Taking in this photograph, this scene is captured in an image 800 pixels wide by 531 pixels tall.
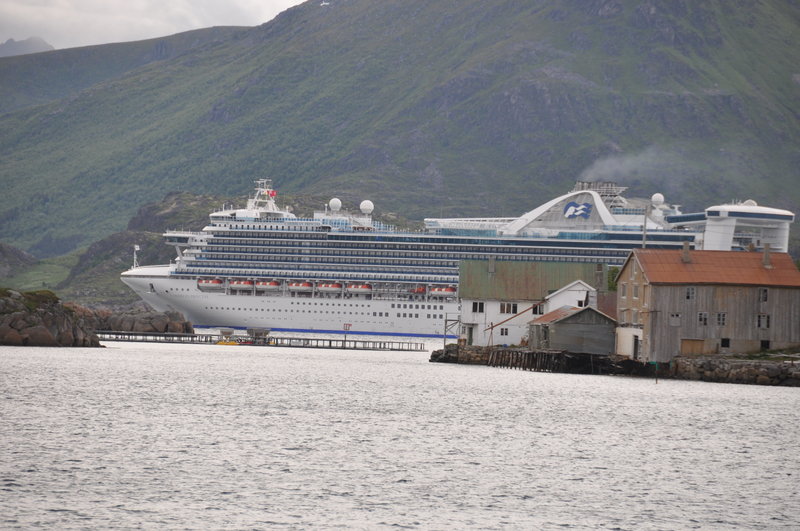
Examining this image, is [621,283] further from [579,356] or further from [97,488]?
[97,488]

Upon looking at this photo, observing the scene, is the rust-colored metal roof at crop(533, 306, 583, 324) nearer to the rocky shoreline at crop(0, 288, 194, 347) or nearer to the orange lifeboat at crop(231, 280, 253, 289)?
the rocky shoreline at crop(0, 288, 194, 347)

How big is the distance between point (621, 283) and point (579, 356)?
18.2 feet

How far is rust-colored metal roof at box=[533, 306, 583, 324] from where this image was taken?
85.1m

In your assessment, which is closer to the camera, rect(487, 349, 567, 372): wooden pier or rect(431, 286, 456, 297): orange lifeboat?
rect(487, 349, 567, 372): wooden pier

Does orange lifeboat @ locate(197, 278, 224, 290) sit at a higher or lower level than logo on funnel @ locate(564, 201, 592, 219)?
lower

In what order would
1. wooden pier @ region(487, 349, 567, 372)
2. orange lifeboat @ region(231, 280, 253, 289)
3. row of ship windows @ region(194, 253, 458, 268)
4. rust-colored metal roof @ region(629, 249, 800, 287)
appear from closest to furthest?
rust-colored metal roof @ region(629, 249, 800, 287)
wooden pier @ region(487, 349, 567, 372)
orange lifeboat @ region(231, 280, 253, 289)
row of ship windows @ region(194, 253, 458, 268)

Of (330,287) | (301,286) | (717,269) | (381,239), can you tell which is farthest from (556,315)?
(381,239)

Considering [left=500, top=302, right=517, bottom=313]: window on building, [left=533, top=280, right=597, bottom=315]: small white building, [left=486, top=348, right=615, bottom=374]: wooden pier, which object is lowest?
[left=486, top=348, right=615, bottom=374]: wooden pier

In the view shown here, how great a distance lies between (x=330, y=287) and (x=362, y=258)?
5.76 m

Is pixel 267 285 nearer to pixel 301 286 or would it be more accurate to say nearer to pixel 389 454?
pixel 301 286

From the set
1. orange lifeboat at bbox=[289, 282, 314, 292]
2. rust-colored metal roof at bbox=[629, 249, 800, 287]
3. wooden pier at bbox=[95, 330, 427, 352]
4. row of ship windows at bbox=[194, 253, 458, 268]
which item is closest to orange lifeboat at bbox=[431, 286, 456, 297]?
row of ship windows at bbox=[194, 253, 458, 268]

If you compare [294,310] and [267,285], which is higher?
[267,285]

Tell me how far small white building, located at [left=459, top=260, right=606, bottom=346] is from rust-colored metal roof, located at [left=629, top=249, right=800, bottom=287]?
15.7 metres

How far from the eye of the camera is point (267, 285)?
5969 inches
